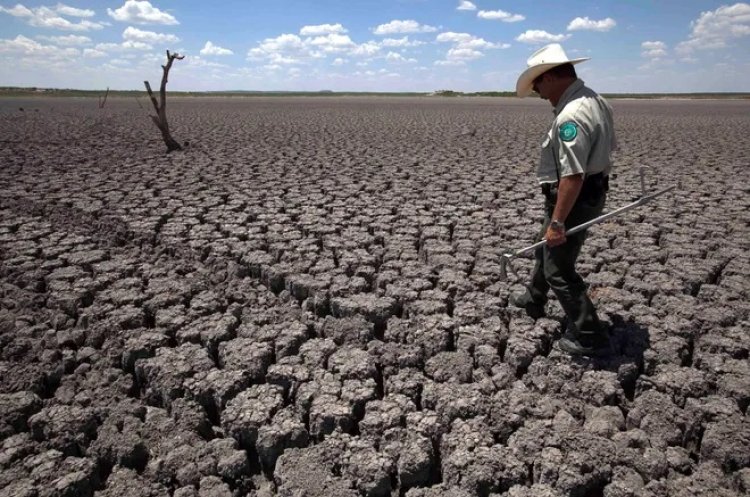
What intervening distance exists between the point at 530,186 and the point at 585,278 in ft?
11.4

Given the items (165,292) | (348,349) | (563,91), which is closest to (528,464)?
(348,349)

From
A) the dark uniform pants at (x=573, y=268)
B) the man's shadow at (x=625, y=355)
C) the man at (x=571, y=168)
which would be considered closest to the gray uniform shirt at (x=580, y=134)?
the man at (x=571, y=168)

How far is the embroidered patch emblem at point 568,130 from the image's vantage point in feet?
7.68

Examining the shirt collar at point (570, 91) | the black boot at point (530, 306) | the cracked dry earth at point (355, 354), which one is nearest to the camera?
the cracked dry earth at point (355, 354)

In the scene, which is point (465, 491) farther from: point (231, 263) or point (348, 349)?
point (231, 263)

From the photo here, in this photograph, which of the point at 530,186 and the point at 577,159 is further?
the point at 530,186

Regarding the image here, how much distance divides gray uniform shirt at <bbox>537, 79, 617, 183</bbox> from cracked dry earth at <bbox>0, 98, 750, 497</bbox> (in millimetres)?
1086

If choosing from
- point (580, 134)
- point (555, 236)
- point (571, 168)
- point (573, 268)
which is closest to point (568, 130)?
point (580, 134)

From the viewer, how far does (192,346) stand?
2986 millimetres

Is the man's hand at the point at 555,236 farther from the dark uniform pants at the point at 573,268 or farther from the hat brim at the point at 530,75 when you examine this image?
the hat brim at the point at 530,75

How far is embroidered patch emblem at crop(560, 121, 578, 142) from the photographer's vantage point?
92.2 inches

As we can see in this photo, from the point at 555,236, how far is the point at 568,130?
0.52 meters

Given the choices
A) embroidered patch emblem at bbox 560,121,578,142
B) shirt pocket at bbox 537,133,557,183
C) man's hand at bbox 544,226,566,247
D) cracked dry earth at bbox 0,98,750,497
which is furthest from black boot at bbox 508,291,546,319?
embroidered patch emblem at bbox 560,121,578,142

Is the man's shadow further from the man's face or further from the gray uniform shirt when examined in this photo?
the man's face
